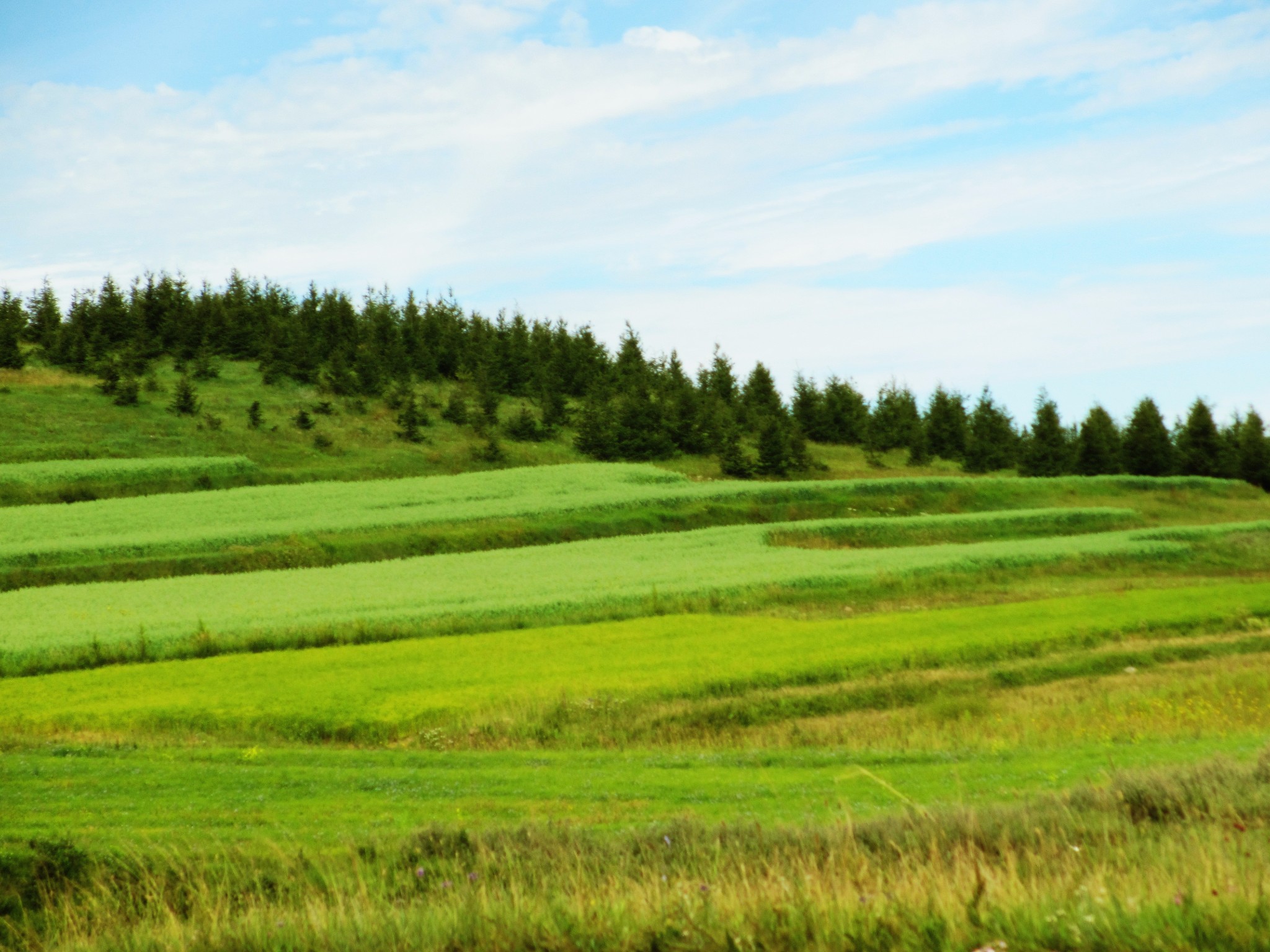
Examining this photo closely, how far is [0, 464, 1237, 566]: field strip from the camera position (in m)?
44.5

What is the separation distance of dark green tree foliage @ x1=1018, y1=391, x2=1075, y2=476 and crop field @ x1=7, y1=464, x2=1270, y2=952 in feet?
141

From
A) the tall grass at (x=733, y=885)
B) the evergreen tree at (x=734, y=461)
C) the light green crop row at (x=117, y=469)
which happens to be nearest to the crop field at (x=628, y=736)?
the tall grass at (x=733, y=885)

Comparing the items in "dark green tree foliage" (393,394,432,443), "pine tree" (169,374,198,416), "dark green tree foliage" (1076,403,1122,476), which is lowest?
"dark green tree foliage" (1076,403,1122,476)

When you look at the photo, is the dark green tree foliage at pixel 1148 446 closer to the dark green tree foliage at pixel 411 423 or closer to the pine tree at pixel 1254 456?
the pine tree at pixel 1254 456

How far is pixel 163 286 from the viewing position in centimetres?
9825

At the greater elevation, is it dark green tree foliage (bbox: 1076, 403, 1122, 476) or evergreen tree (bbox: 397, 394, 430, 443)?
evergreen tree (bbox: 397, 394, 430, 443)

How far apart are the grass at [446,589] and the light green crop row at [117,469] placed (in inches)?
903

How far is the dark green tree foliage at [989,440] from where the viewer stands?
313 feet

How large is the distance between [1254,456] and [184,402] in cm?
9234

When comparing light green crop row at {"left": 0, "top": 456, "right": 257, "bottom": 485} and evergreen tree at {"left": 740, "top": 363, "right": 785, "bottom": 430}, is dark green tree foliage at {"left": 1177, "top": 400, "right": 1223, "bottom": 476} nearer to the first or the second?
evergreen tree at {"left": 740, "top": 363, "right": 785, "bottom": 430}

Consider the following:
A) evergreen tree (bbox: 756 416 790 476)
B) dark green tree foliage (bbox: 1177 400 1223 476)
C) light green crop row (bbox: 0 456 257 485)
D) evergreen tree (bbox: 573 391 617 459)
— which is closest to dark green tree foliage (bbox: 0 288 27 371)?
light green crop row (bbox: 0 456 257 485)

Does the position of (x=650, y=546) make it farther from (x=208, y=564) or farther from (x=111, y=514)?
(x=111, y=514)

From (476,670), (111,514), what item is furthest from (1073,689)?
(111,514)

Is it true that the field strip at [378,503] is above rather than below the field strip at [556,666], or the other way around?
above
